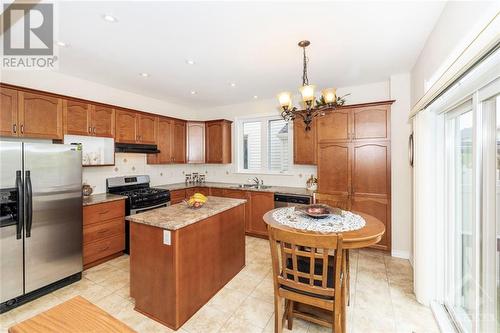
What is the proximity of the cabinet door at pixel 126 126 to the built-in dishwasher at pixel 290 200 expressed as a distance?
2746mm

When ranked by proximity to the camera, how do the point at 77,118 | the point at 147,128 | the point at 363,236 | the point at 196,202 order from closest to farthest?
the point at 363,236, the point at 196,202, the point at 77,118, the point at 147,128

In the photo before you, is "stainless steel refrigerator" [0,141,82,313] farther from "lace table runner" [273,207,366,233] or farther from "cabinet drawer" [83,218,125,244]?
"lace table runner" [273,207,366,233]

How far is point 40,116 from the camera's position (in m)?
2.78

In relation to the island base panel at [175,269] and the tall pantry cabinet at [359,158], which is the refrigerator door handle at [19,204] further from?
the tall pantry cabinet at [359,158]

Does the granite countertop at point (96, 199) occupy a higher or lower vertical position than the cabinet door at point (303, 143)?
lower

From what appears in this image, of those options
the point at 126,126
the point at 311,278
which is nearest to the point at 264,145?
the point at 126,126

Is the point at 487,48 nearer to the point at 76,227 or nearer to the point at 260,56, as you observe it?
the point at 260,56

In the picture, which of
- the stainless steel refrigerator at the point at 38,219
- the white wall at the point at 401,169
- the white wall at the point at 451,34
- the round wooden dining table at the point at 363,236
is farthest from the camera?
the white wall at the point at 401,169

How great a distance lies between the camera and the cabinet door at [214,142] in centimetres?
504

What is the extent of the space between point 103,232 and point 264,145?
10.8ft

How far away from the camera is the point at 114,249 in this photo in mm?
3336

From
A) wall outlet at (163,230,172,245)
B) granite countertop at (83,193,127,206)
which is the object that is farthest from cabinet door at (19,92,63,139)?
→ wall outlet at (163,230,172,245)

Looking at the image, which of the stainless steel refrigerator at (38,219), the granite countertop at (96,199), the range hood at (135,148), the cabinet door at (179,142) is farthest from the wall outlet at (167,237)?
the cabinet door at (179,142)

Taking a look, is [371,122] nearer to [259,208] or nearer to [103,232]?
[259,208]
